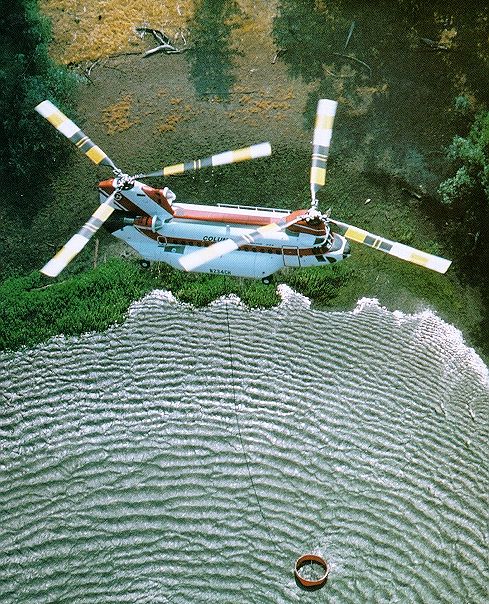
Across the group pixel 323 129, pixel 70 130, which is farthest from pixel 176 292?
pixel 323 129

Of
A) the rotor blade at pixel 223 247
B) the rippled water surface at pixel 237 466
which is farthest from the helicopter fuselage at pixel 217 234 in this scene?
the rippled water surface at pixel 237 466

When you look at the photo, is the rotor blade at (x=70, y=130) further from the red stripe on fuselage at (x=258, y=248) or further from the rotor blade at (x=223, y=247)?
the rotor blade at (x=223, y=247)

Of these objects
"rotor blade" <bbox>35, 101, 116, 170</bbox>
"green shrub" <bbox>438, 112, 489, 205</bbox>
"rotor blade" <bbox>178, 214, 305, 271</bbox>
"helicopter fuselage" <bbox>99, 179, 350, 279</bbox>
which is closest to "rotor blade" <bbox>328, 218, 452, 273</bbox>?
"helicopter fuselage" <bbox>99, 179, 350, 279</bbox>

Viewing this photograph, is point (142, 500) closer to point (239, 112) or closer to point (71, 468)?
point (71, 468)

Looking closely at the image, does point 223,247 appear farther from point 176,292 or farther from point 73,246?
point 73,246

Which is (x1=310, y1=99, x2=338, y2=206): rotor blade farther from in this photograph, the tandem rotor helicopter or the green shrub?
the green shrub

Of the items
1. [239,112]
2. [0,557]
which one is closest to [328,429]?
[0,557]
